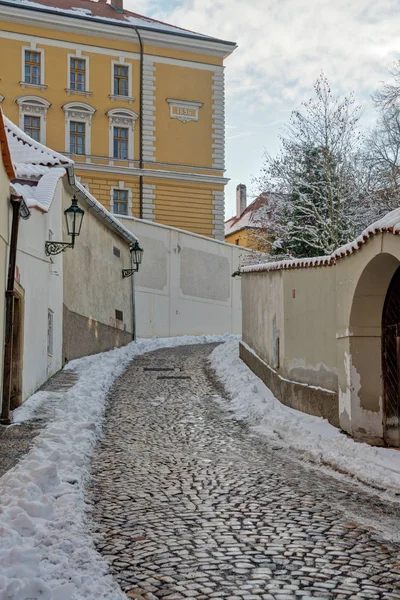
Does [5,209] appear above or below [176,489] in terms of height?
above

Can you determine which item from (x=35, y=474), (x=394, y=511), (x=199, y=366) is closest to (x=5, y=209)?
(x=35, y=474)

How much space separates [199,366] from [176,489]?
39.2 feet

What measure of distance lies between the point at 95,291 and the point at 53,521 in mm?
16182

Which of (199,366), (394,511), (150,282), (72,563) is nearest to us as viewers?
(72,563)

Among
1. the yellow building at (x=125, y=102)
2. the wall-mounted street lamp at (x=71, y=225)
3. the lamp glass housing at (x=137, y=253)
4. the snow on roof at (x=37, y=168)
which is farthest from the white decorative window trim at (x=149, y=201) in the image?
the wall-mounted street lamp at (x=71, y=225)

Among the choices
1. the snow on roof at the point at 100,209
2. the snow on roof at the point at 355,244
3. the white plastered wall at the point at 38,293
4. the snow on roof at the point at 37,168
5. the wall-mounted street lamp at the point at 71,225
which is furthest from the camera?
the snow on roof at the point at 100,209

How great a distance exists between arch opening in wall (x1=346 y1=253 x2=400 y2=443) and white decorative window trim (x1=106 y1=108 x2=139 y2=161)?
28.7 meters

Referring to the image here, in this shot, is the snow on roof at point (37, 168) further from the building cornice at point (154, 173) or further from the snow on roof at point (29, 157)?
the building cornice at point (154, 173)

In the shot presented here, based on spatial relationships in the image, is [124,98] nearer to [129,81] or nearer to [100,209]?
[129,81]

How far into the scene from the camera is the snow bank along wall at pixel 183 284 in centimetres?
2916

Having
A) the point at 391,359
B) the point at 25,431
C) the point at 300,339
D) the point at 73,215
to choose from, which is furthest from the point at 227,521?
the point at 73,215

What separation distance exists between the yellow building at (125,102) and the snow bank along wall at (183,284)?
22.7ft

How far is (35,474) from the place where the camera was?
7.18 metres

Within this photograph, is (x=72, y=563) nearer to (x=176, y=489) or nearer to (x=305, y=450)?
(x=176, y=489)
